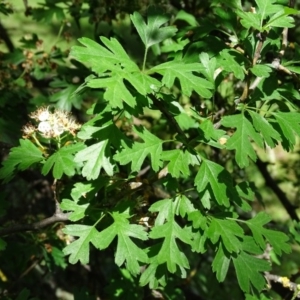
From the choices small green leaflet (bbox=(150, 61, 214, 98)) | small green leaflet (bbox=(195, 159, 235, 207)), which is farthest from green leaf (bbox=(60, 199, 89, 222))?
small green leaflet (bbox=(150, 61, 214, 98))

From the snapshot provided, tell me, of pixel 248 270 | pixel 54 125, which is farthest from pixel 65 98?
pixel 248 270

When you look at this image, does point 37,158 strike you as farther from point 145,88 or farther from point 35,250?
point 35,250

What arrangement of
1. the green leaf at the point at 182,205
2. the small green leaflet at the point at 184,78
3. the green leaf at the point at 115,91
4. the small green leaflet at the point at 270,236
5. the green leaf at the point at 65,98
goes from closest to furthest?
1. the green leaf at the point at 115,91
2. the small green leaflet at the point at 184,78
3. the green leaf at the point at 182,205
4. the small green leaflet at the point at 270,236
5. the green leaf at the point at 65,98

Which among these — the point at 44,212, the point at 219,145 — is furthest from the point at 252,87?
the point at 44,212

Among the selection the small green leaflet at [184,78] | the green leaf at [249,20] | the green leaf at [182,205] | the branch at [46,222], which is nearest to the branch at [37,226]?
the branch at [46,222]

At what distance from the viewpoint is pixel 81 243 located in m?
1.60

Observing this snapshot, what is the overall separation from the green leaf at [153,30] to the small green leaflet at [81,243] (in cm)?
65

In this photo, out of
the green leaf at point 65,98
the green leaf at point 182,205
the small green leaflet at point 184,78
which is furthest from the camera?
the green leaf at point 65,98

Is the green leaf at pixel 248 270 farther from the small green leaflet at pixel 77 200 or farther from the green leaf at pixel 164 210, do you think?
the small green leaflet at pixel 77 200

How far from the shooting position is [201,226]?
1.57 meters

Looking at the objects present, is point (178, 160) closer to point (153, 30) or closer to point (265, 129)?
point (265, 129)

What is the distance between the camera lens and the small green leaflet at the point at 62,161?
160 cm

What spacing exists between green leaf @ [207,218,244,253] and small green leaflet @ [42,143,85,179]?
481 mm

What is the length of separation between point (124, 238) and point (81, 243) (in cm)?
14
